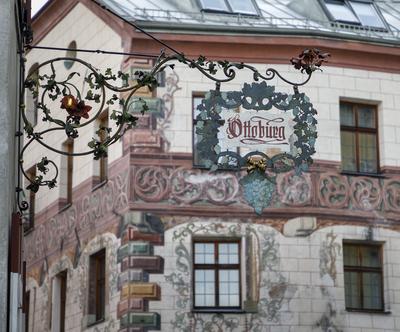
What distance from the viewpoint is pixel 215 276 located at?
82.5 ft

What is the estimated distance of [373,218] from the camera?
26.0 meters

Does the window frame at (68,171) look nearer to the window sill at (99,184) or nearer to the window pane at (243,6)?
the window sill at (99,184)

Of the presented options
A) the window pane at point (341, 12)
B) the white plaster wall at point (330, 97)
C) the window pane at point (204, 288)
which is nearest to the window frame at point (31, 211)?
the white plaster wall at point (330, 97)

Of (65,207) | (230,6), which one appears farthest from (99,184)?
(230,6)

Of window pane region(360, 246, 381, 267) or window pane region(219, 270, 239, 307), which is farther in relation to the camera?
window pane region(360, 246, 381, 267)

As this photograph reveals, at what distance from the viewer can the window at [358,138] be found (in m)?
26.5

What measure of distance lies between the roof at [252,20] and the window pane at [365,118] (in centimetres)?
144

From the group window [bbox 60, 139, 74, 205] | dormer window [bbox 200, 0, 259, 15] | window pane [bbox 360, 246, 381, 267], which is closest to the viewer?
window pane [bbox 360, 246, 381, 267]

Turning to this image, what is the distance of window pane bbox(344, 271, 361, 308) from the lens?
25625 mm

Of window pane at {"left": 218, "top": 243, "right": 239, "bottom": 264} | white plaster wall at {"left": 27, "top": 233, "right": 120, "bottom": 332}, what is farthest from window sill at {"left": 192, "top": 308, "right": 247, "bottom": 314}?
white plaster wall at {"left": 27, "top": 233, "right": 120, "bottom": 332}

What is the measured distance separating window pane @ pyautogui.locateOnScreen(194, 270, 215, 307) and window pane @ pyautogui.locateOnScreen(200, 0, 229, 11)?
563 centimetres

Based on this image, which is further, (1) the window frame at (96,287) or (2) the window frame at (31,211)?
(2) the window frame at (31,211)

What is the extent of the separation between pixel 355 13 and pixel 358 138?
10.2ft

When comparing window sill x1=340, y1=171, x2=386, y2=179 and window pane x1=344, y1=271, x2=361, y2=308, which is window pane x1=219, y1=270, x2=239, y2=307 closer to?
window pane x1=344, y1=271, x2=361, y2=308
